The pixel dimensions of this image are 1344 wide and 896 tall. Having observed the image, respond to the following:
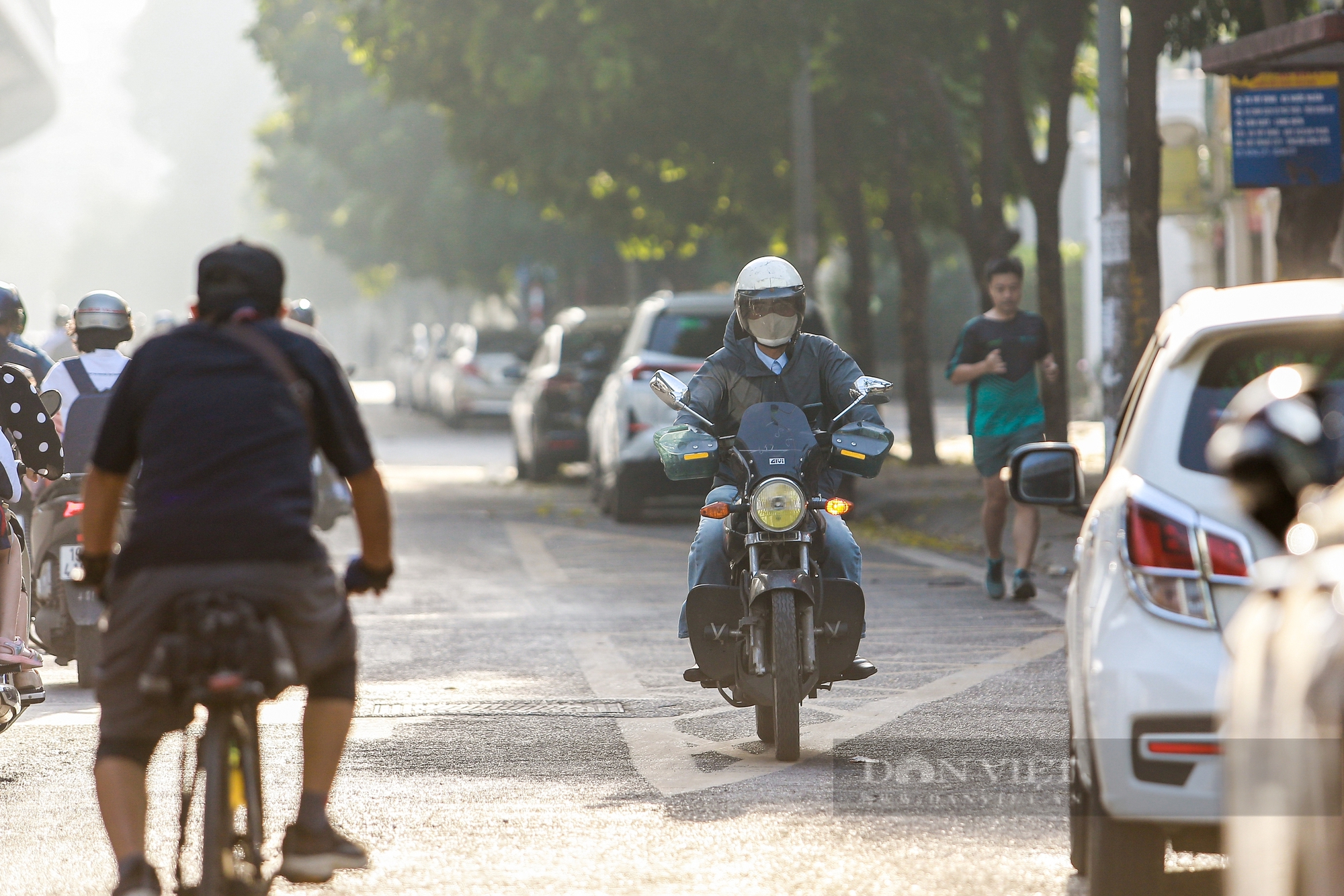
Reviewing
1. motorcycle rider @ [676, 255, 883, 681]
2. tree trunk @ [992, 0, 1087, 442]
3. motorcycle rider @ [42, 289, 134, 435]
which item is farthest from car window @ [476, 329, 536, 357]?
motorcycle rider @ [676, 255, 883, 681]

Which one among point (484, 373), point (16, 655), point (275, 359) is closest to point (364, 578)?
point (275, 359)

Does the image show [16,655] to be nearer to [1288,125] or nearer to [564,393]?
[1288,125]

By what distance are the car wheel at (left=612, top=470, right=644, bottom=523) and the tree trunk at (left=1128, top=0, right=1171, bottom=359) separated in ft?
13.9

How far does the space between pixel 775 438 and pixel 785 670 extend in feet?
2.61

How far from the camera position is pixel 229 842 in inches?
179

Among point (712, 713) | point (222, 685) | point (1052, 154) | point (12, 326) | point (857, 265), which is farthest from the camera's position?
point (857, 265)

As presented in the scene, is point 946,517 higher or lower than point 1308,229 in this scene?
lower

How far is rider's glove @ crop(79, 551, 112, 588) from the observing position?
4.91m

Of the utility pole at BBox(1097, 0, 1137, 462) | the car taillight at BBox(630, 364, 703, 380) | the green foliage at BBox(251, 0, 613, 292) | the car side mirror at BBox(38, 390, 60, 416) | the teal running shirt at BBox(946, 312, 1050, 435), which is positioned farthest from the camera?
the green foliage at BBox(251, 0, 613, 292)

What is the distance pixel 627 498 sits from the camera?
1777cm

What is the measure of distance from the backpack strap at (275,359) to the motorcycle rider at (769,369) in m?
3.03

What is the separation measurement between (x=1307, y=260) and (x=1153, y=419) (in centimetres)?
1017

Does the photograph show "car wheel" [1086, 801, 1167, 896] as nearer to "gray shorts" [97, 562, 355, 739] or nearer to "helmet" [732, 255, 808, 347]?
"gray shorts" [97, 562, 355, 739]

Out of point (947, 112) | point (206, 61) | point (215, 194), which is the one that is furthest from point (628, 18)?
point (206, 61)
